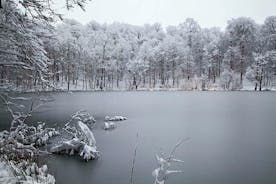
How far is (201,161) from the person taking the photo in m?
13.4

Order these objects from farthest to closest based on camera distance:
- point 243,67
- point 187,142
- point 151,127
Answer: point 243,67
point 151,127
point 187,142

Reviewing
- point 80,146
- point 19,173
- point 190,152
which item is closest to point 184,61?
point 190,152

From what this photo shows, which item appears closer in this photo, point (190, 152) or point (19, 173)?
point (19, 173)

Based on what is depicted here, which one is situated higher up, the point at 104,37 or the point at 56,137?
the point at 104,37

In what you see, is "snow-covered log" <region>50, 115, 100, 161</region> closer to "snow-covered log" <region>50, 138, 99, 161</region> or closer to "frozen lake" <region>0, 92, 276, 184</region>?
"snow-covered log" <region>50, 138, 99, 161</region>

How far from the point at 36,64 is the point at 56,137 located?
11.5m

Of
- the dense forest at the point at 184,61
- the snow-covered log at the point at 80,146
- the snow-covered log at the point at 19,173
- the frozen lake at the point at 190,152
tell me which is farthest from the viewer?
the dense forest at the point at 184,61

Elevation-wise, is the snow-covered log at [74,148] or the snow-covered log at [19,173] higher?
the snow-covered log at [19,173]

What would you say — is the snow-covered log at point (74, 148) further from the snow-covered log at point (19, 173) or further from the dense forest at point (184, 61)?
the dense forest at point (184, 61)

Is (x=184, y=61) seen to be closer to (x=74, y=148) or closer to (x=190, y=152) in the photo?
(x=190, y=152)

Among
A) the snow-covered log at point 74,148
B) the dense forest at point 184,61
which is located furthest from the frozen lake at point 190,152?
the dense forest at point 184,61

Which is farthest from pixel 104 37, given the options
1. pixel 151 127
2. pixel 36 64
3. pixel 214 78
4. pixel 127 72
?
pixel 36 64

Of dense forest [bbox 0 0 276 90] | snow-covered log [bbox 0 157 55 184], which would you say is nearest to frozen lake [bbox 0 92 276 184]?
snow-covered log [bbox 0 157 55 184]

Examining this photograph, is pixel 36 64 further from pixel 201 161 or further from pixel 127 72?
pixel 127 72
